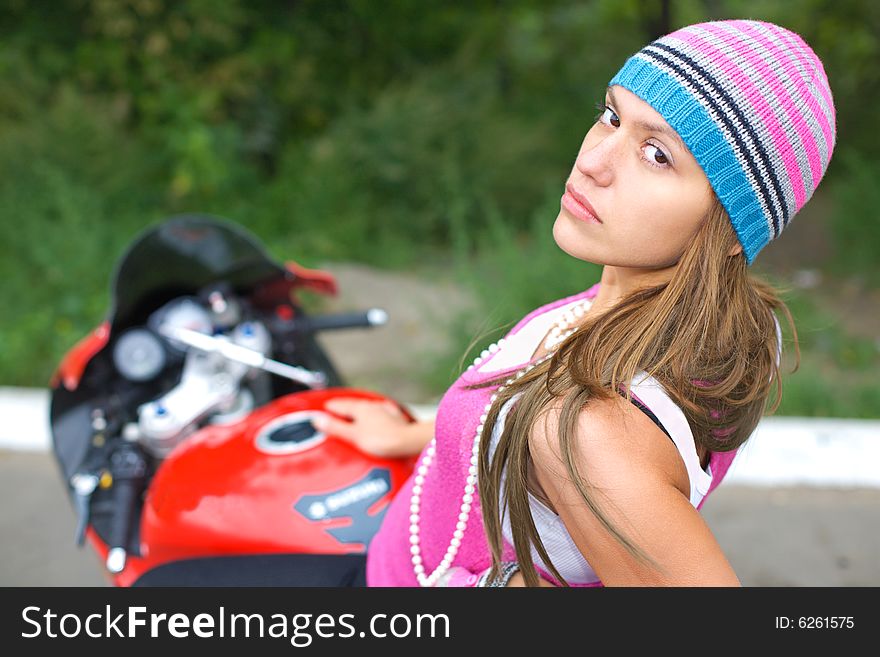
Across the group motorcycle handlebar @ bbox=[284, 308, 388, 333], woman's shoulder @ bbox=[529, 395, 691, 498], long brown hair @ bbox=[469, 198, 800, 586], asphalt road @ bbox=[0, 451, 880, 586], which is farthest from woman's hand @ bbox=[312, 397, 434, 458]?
asphalt road @ bbox=[0, 451, 880, 586]

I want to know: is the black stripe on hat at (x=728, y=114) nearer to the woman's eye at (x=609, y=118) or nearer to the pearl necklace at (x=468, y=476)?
the woman's eye at (x=609, y=118)

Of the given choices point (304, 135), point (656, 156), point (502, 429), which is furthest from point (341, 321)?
point (304, 135)

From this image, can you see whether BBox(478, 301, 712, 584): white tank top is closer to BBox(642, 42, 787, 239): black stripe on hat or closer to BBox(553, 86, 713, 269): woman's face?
BBox(553, 86, 713, 269): woman's face

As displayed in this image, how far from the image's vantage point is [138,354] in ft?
5.73

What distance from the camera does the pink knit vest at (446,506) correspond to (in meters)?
1.15

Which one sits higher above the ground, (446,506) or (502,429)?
(502,429)

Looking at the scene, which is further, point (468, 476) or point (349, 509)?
point (349, 509)

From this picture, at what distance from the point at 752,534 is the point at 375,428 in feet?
5.51

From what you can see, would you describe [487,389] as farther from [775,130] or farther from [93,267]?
[93,267]

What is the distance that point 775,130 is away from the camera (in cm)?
100

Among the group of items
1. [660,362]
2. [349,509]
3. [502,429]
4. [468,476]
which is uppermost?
[660,362]

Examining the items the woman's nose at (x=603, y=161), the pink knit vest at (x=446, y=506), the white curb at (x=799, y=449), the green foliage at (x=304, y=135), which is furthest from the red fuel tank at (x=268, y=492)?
the green foliage at (x=304, y=135)

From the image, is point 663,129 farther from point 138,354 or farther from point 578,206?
point 138,354

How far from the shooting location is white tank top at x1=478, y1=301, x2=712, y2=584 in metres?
1.00
